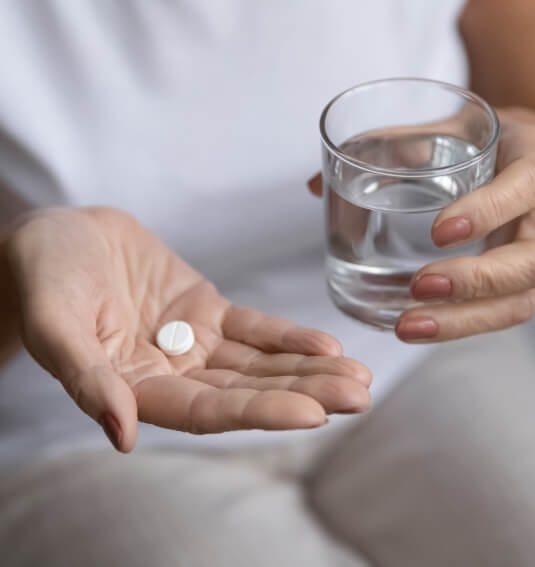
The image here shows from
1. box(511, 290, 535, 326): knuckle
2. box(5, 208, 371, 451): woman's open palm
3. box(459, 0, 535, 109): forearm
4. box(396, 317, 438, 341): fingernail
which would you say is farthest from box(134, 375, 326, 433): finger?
box(459, 0, 535, 109): forearm

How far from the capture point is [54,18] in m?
0.93

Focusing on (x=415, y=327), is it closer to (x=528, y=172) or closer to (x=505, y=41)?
(x=528, y=172)

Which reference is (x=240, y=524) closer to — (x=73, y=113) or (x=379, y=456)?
(x=379, y=456)

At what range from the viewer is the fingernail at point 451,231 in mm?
712

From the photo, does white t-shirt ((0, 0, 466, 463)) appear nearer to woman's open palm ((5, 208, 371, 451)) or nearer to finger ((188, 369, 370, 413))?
woman's open palm ((5, 208, 371, 451))

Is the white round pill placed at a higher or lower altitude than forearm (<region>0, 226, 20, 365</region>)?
higher

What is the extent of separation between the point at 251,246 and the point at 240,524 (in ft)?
1.36

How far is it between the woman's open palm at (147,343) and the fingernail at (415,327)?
0.29ft

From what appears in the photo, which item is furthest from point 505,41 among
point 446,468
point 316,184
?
point 446,468

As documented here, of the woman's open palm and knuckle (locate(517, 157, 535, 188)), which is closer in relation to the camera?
the woman's open palm

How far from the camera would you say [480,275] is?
2.45 feet

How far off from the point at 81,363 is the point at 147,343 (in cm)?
15

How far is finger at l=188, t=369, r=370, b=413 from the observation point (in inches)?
24.7

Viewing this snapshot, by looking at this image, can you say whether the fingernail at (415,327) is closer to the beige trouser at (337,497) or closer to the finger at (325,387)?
the finger at (325,387)
